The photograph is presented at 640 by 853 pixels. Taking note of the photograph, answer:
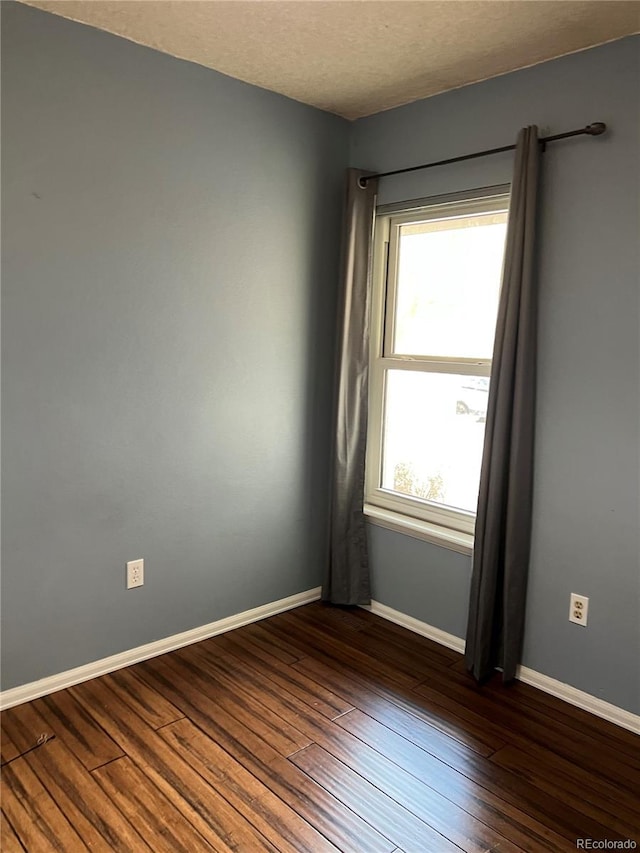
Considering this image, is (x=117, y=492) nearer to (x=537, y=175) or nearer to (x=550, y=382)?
(x=550, y=382)

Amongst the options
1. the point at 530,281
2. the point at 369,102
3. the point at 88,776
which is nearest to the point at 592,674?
the point at 530,281

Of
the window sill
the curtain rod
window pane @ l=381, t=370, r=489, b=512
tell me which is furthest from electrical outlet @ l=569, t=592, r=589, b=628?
the curtain rod

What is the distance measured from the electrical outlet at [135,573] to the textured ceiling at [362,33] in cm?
205

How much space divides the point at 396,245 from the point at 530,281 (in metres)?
0.91

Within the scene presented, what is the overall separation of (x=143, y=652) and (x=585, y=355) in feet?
7.12

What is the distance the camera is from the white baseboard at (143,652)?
247cm

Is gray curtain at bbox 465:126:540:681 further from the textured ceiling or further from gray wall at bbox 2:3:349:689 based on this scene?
gray wall at bbox 2:3:349:689

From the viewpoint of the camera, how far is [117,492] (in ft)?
8.74

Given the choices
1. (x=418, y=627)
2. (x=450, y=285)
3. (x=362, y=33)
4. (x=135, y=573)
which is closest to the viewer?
(x=362, y=33)

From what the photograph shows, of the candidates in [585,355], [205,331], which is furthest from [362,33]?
[585,355]

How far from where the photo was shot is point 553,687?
2.65 metres

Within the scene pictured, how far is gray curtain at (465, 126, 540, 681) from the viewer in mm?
2537

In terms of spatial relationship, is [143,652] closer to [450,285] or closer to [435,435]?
[435,435]

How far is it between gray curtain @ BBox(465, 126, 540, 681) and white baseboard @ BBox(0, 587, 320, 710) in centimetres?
99
